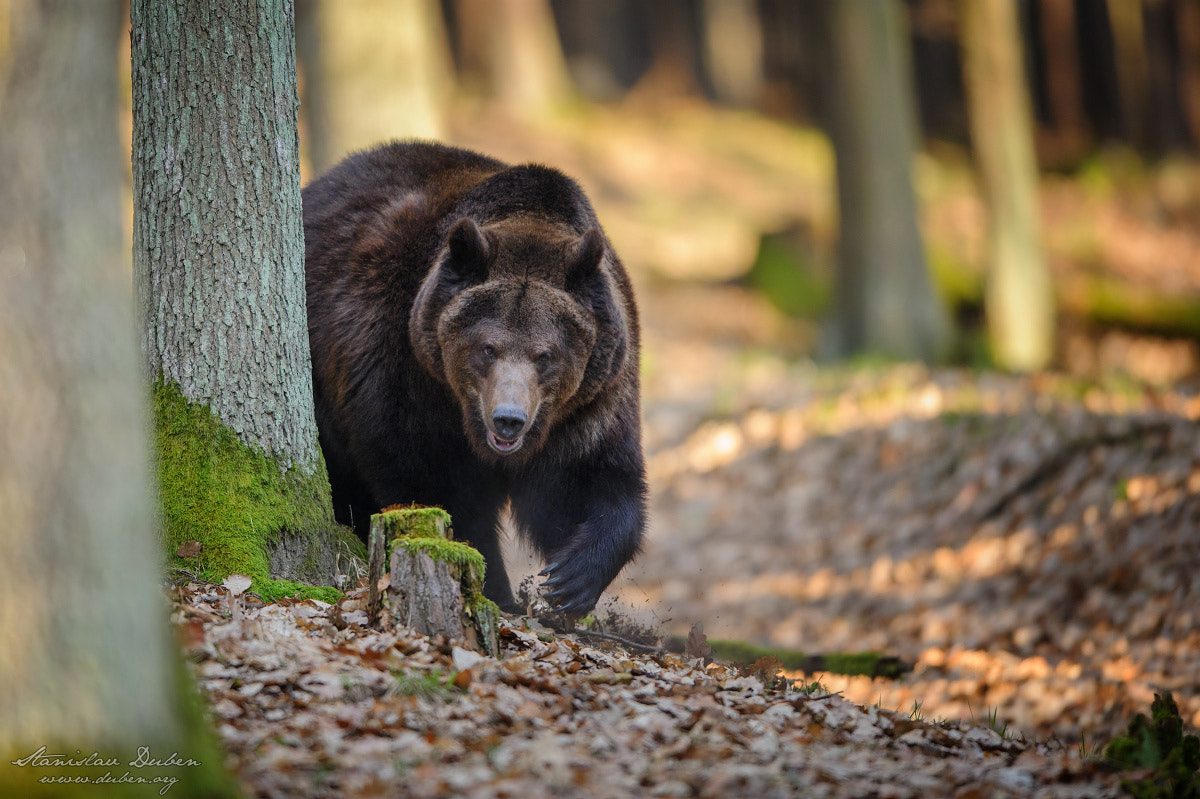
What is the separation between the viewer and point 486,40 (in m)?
25.3

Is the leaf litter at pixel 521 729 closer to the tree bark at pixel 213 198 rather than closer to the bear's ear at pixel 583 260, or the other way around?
the tree bark at pixel 213 198

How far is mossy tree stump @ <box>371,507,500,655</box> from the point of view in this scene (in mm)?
3906

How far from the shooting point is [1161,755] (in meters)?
4.12

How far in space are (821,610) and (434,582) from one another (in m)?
4.94

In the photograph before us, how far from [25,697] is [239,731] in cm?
78

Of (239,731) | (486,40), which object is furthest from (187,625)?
(486,40)

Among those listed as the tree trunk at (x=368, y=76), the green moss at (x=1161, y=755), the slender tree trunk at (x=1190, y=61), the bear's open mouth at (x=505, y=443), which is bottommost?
the green moss at (x=1161, y=755)

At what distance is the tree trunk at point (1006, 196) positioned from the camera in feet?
45.0

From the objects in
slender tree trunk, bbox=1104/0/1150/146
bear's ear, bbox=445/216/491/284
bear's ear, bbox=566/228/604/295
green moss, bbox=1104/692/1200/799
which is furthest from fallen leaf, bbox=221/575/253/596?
slender tree trunk, bbox=1104/0/1150/146

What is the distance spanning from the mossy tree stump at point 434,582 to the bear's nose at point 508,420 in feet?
3.16

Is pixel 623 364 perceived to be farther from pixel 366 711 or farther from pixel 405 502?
pixel 366 711

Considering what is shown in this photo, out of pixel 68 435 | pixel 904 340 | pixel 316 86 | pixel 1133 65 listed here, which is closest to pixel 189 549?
pixel 68 435

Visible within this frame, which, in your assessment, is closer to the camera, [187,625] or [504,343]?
[187,625]

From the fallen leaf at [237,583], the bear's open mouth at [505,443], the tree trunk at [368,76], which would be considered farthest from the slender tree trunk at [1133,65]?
the fallen leaf at [237,583]
